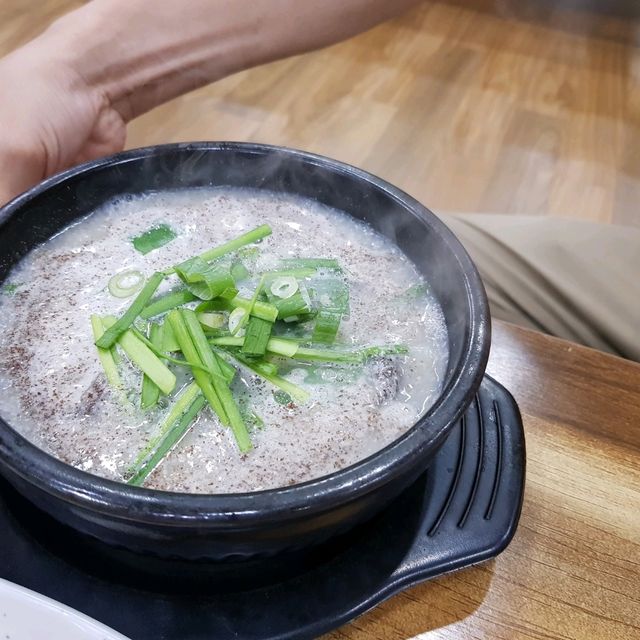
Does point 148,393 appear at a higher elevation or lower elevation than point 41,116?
lower

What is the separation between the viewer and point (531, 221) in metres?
1.82

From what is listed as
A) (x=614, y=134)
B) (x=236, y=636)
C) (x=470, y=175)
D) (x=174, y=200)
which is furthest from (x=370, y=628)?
(x=614, y=134)

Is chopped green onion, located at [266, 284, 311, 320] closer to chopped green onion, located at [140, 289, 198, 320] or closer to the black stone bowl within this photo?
chopped green onion, located at [140, 289, 198, 320]

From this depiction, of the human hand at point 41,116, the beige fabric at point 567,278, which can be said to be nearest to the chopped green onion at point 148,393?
the human hand at point 41,116

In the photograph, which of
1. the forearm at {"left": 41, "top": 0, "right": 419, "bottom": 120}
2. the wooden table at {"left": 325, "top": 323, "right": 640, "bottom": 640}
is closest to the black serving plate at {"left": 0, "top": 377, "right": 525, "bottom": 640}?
the wooden table at {"left": 325, "top": 323, "right": 640, "bottom": 640}

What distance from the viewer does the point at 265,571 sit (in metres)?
0.91

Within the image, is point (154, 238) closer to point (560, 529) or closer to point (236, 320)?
point (236, 320)

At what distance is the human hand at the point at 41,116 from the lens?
1.29 metres

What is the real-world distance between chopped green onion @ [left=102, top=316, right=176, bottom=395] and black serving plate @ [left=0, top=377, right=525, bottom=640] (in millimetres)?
228

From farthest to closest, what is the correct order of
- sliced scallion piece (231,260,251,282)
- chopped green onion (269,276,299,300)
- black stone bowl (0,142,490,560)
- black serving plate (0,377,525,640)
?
sliced scallion piece (231,260,251,282)
chopped green onion (269,276,299,300)
black serving plate (0,377,525,640)
black stone bowl (0,142,490,560)

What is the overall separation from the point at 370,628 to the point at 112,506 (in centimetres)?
42

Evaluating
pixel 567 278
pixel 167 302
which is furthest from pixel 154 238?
pixel 567 278

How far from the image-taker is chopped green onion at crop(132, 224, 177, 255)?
126 centimetres

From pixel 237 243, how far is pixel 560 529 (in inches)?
28.3
